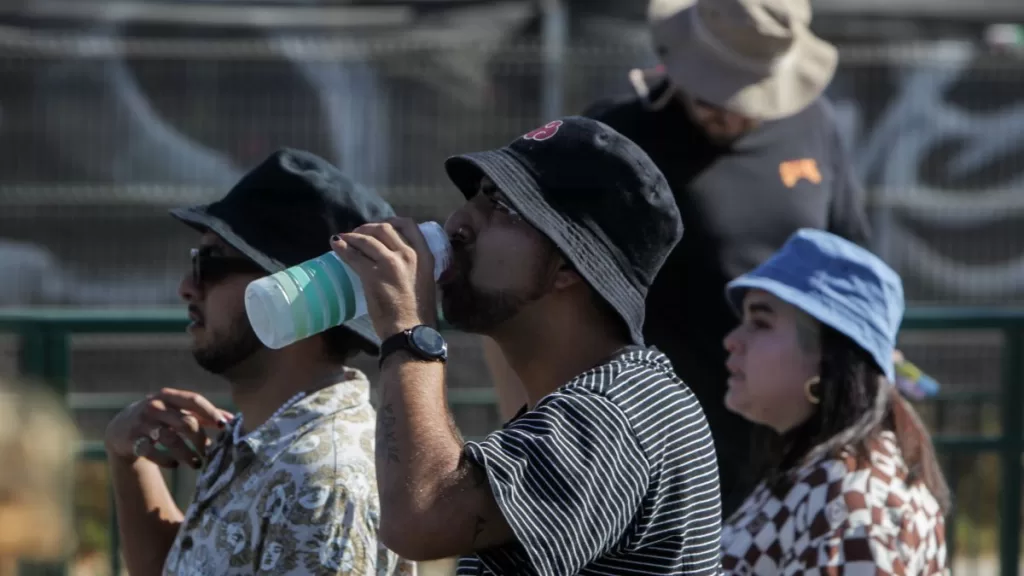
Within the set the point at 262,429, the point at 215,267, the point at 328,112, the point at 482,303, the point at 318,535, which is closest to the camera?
the point at 482,303

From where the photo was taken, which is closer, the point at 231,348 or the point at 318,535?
the point at 318,535

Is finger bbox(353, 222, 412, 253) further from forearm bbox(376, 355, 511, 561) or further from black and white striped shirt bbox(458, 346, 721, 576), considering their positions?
black and white striped shirt bbox(458, 346, 721, 576)

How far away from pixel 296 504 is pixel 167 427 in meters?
0.56

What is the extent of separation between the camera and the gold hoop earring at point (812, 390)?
11.2 feet

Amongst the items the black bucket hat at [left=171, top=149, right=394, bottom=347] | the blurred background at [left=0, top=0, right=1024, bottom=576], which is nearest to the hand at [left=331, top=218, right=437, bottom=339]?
the black bucket hat at [left=171, top=149, right=394, bottom=347]

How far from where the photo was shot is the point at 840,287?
136 inches

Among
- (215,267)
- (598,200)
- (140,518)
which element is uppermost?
(598,200)

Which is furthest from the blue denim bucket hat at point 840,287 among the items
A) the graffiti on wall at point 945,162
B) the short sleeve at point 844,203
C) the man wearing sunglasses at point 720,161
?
the graffiti on wall at point 945,162

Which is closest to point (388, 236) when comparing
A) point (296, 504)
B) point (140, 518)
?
point (296, 504)

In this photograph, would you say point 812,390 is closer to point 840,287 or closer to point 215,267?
point 840,287

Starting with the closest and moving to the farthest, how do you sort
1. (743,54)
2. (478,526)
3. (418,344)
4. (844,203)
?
(478,526)
(418,344)
(743,54)
(844,203)

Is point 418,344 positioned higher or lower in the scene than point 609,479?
higher

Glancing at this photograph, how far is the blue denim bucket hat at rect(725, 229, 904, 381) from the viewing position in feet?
11.1

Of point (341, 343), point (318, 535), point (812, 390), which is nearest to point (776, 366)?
point (812, 390)
